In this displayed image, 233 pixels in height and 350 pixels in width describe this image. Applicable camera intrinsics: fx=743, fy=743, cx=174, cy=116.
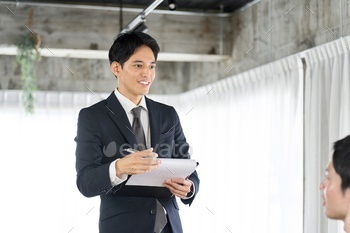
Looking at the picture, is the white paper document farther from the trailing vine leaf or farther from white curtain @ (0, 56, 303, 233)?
the trailing vine leaf

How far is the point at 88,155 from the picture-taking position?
91.2 inches

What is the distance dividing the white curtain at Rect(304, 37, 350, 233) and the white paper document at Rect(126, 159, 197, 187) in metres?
1.85

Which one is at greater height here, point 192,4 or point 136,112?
point 192,4

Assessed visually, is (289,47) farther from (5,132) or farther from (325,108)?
(5,132)

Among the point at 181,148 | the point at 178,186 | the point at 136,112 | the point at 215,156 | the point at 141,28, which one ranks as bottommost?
the point at 215,156

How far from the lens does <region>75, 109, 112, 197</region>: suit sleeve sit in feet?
7.32

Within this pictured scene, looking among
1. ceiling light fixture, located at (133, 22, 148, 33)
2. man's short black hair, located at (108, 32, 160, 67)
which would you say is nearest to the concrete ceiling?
ceiling light fixture, located at (133, 22, 148, 33)

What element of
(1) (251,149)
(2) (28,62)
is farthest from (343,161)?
(2) (28,62)

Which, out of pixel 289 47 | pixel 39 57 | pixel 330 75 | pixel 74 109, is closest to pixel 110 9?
pixel 39 57

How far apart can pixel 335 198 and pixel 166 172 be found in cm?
71

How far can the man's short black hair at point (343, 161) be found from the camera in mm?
1654

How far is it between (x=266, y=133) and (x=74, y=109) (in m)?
2.17

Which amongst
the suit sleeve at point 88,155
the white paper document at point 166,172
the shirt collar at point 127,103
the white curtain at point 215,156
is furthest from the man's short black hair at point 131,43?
the white curtain at point 215,156

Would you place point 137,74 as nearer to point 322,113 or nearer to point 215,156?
point 322,113
